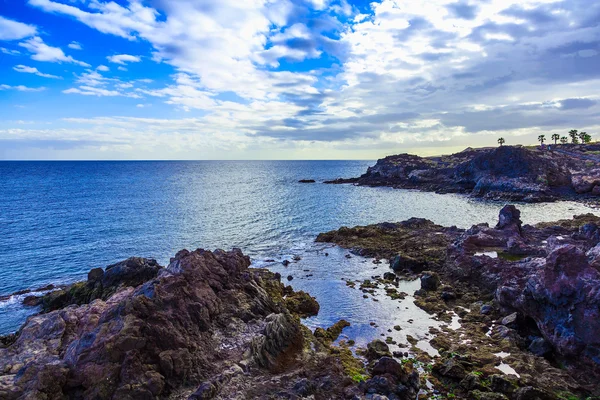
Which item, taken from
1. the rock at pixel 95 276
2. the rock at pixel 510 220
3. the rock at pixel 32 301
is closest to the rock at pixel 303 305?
the rock at pixel 95 276

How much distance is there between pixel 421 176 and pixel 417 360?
130 meters

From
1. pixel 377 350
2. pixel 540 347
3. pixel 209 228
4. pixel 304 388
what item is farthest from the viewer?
pixel 209 228

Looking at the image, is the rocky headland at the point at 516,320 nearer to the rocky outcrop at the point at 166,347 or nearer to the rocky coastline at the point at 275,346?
the rocky coastline at the point at 275,346

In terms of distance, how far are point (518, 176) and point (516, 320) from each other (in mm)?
95714

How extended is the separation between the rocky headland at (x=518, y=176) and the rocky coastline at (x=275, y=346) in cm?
8123

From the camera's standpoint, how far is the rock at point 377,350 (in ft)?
76.1

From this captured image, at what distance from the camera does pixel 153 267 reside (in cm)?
3450

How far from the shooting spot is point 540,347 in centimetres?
2283

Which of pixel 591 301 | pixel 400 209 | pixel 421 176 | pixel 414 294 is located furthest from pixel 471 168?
pixel 591 301

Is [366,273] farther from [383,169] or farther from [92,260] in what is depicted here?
[383,169]

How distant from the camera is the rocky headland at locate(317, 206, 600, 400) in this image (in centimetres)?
1962

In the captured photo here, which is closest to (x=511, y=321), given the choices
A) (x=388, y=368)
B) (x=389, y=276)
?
(x=388, y=368)

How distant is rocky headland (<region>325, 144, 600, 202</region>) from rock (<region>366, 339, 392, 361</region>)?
287 ft

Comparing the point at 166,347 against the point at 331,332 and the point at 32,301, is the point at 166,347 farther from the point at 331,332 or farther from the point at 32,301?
the point at 32,301
